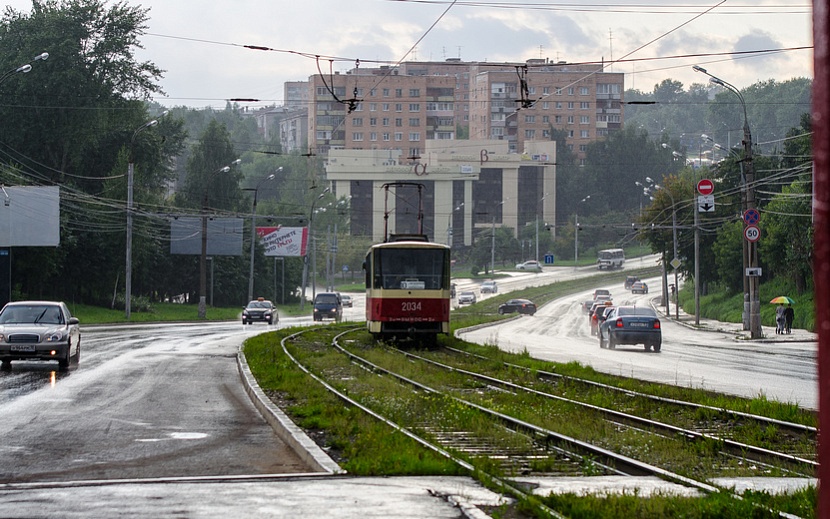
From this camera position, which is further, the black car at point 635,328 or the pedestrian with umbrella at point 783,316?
the pedestrian with umbrella at point 783,316

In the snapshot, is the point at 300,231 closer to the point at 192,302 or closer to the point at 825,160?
the point at 192,302

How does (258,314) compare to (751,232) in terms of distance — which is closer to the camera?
(751,232)

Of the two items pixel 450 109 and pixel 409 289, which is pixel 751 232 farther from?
pixel 450 109

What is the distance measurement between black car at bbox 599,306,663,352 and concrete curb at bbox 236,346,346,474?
67.6 feet

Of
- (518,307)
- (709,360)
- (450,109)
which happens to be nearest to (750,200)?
(709,360)

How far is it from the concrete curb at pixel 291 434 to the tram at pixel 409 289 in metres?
13.6

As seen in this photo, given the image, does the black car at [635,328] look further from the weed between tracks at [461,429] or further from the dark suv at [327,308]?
the dark suv at [327,308]

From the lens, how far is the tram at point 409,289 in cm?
3334

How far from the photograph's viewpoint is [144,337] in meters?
39.8

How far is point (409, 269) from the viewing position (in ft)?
110

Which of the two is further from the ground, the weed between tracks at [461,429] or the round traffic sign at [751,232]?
the round traffic sign at [751,232]

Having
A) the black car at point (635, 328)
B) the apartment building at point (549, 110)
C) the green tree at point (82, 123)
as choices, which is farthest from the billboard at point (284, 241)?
the apartment building at point (549, 110)

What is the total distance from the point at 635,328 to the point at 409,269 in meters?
9.00

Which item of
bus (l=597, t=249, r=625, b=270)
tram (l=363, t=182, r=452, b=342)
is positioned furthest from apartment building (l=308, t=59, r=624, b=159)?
tram (l=363, t=182, r=452, b=342)
